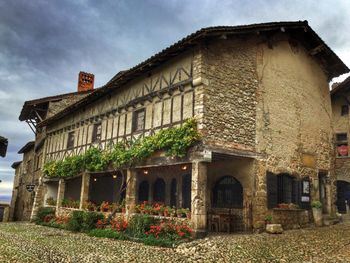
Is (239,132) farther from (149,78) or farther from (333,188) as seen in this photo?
(333,188)

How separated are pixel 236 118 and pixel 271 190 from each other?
10.2 feet

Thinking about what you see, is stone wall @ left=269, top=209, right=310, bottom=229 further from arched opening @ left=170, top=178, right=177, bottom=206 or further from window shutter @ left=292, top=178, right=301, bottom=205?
arched opening @ left=170, top=178, right=177, bottom=206

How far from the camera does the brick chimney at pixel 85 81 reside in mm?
24938

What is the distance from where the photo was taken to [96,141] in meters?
16.7

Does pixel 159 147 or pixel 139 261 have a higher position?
pixel 159 147

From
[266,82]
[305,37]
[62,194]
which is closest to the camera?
[266,82]

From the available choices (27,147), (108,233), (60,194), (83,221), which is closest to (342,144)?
(108,233)

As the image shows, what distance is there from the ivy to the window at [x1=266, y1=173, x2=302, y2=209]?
3807 mm

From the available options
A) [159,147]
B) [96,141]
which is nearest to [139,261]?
[159,147]

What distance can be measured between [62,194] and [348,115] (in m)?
17.5

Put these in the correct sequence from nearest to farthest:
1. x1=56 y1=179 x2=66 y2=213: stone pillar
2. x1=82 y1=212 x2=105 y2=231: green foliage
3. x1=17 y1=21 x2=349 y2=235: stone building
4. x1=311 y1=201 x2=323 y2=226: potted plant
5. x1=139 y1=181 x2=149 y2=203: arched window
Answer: x1=17 y1=21 x2=349 y2=235: stone building, x1=82 y1=212 x2=105 y2=231: green foliage, x1=311 y1=201 x2=323 y2=226: potted plant, x1=139 y1=181 x2=149 y2=203: arched window, x1=56 y1=179 x2=66 y2=213: stone pillar

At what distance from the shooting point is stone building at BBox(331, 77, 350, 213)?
64.4 ft

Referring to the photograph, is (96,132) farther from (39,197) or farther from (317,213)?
(317,213)

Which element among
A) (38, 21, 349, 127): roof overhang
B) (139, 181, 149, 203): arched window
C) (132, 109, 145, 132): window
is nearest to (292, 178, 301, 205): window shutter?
(38, 21, 349, 127): roof overhang
